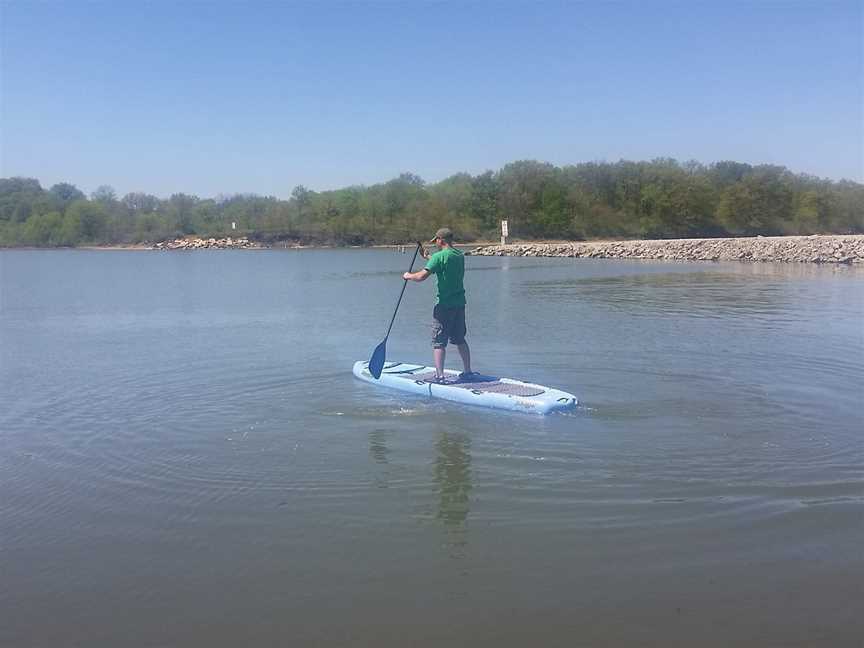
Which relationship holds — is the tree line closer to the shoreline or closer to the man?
the shoreline


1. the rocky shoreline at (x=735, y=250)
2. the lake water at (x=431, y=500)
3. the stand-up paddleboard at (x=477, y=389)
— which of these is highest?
the rocky shoreline at (x=735, y=250)

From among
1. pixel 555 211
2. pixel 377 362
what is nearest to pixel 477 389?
pixel 377 362

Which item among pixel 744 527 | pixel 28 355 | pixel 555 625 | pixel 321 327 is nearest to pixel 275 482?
pixel 555 625

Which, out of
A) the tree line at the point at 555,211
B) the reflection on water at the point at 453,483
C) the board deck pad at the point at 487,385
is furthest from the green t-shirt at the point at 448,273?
the tree line at the point at 555,211

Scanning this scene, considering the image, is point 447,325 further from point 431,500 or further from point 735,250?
point 735,250

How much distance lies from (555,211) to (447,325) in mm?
74763

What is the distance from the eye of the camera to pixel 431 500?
253 inches

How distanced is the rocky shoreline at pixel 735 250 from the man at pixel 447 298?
35.4 meters

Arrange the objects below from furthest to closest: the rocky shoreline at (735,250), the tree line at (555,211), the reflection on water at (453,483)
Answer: the tree line at (555,211) → the rocky shoreline at (735,250) → the reflection on water at (453,483)

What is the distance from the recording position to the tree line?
84000 millimetres

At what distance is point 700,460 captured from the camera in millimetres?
7355

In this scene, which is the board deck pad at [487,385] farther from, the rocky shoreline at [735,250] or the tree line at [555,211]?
the tree line at [555,211]

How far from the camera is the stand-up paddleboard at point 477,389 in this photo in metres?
9.18

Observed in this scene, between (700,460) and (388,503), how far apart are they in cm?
311
